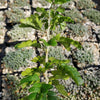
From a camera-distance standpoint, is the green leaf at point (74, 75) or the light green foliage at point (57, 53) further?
the light green foliage at point (57, 53)

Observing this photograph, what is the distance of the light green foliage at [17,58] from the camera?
3.08m

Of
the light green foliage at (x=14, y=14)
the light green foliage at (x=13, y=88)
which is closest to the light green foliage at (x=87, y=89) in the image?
the light green foliage at (x=13, y=88)

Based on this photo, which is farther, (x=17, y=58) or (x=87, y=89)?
(x=17, y=58)

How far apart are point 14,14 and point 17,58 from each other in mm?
1829

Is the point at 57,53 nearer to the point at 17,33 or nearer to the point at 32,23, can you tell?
the point at 17,33

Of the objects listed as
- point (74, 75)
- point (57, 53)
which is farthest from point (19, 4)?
point (74, 75)

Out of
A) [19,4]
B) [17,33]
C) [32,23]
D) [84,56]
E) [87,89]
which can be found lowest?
[87,89]

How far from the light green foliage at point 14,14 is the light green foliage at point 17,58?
4.38 ft

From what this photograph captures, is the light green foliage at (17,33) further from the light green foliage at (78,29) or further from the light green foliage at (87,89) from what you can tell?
the light green foliage at (87,89)

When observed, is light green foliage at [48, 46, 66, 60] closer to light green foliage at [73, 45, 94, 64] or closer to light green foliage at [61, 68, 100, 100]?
light green foliage at [73, 45, 94, 64]

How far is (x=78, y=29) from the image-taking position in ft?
13.6

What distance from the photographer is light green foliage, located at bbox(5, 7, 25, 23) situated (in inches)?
166

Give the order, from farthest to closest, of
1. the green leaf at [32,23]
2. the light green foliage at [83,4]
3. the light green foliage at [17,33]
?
the light green foliage at [83,4] → the light green foliage at [17,33] → the green leaf at [32,23]

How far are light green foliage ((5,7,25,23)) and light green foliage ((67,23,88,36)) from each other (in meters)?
1.61
